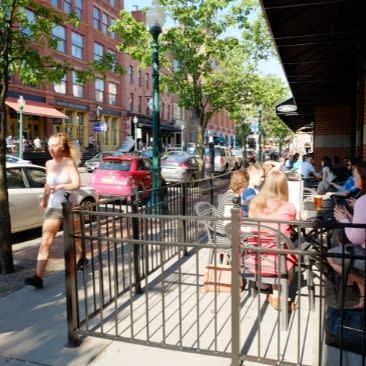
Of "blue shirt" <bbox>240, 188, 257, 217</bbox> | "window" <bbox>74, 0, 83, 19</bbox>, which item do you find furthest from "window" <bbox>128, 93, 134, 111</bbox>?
"blue shirt" <bbox>240, 188, 257, 217</bbox>

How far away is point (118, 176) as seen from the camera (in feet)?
44.0

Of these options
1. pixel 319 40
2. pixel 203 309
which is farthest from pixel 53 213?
pixel 319 40

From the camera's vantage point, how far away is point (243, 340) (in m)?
3.76

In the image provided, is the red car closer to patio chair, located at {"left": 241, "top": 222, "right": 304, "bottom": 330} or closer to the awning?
patio chair, located at {"left": 241, "top": 222, "right": 304, "bottom": 330}

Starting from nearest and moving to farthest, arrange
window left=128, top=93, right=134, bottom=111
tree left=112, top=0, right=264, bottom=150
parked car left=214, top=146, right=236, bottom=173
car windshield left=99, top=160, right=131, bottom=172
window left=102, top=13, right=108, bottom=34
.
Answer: car windshield left=99, top=160, right=131, bottom=172 → tree left=112, top=0, right=264, bottom=150 → parked car left=214, top=146, right=236, bottom=173 → window left=102, top=13, right=108, bottom=34 → window left=128, top=93, right=134, bottom=111

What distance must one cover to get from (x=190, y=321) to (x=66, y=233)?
4.87ft

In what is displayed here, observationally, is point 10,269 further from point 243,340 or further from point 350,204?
point 350,204

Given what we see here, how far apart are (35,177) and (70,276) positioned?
5.57 metres

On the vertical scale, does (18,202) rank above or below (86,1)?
below

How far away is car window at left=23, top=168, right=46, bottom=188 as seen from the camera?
859 centimetres

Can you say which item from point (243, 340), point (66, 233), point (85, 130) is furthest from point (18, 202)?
point (85, 130)

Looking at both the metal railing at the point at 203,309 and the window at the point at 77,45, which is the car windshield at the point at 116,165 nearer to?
the metal railing at the point at 203,309

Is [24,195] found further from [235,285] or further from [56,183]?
[235,285]

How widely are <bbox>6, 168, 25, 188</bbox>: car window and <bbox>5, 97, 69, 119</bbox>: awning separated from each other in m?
21.1
